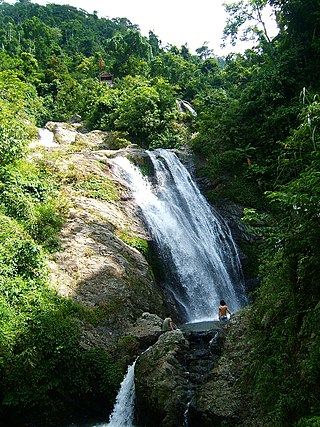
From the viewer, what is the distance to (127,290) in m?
10.8

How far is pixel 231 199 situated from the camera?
58.1ft

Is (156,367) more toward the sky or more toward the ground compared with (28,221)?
more toward the ground

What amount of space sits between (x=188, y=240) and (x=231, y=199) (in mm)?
3899

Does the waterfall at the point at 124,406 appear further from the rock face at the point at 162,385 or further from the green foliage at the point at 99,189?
the green foliage at the point at 99,189

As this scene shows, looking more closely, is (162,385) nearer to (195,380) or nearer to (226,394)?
(195,380)

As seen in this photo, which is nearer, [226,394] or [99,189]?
[226,394]

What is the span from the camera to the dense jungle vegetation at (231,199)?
5082mm

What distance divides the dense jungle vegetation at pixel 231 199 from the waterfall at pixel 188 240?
1049 mm

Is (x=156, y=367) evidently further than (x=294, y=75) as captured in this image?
No

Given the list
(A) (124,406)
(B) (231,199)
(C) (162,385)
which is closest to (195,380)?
(C) (162,385)

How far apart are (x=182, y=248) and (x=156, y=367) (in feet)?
24.0

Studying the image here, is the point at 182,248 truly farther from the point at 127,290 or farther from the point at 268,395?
the point at 268,395

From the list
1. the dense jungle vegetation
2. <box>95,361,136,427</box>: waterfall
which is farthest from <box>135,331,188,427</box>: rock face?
the dense jungle vegetation

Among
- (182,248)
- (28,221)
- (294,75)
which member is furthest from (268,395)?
(294,75)
